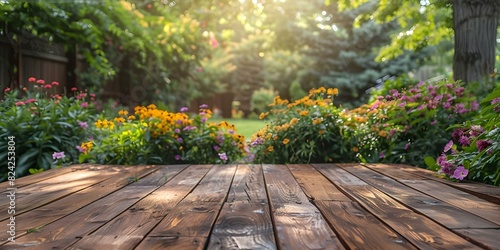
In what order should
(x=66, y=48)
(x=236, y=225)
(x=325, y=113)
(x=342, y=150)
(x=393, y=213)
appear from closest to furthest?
1. (x=236, y=225)
2. (x=393, y=213)
3. (x=342, y=150)
4. (x=325, y=113)
5. (x=66, y=48)

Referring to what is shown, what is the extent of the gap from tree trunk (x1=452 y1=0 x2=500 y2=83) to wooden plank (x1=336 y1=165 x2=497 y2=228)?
3.09 meters

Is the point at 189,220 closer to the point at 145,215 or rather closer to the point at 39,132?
the point at 145,215

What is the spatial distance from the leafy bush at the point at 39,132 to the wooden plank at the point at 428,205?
105 inches

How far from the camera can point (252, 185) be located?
7.71 ft

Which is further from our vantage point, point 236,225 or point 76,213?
point 76,213

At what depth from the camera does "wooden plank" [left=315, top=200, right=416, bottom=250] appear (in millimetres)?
1273

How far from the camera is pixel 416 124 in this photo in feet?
13.2

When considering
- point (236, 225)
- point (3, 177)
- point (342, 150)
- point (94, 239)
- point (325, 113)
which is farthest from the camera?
point (325, 113)

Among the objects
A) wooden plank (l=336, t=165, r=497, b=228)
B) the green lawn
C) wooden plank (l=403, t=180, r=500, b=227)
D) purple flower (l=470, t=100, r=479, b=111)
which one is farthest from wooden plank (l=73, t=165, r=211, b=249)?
the green lawn

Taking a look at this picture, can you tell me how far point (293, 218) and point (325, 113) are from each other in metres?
2.92

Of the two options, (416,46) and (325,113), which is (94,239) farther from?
(416,46)

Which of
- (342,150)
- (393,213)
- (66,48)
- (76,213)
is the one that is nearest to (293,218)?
(393,213)

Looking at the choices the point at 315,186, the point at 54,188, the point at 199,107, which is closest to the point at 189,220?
the point at 315,186

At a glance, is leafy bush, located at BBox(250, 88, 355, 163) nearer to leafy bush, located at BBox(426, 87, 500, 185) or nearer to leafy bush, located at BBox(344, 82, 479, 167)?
leafy bush, located at BBox(344, 82, 479, 167)
